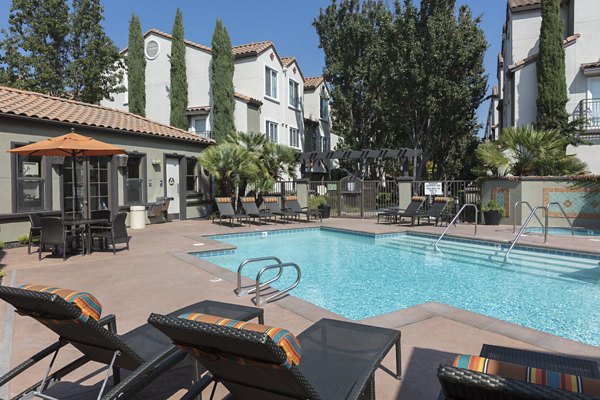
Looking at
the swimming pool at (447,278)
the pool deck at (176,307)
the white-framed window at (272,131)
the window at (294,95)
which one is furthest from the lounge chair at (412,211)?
the window at (294,95)

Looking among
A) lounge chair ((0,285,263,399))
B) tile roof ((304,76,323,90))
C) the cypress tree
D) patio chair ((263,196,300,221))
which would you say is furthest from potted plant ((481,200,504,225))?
tile roof ((304,76,323,90))

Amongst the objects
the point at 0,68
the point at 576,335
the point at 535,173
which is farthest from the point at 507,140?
the point at 0,68

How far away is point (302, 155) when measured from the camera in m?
24.0

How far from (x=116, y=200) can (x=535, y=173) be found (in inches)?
624

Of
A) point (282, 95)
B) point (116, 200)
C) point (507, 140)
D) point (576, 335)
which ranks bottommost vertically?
point (576, 335)

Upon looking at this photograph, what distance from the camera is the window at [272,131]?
1003 inches

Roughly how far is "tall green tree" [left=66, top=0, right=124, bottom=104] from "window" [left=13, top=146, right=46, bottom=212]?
52.7 feet

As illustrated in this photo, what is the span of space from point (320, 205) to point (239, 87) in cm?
1040

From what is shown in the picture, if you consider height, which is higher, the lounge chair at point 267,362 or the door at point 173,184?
the door at point 173,184

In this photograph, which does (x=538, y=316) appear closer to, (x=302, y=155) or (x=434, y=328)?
(x=434, y=328)

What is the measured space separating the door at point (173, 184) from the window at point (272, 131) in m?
9.12

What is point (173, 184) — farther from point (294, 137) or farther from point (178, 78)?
point (294, 137)

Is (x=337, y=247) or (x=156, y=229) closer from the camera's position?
(x=337, y=247)

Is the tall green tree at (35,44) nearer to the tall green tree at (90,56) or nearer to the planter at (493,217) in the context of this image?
the tall green tree at (90,56)
